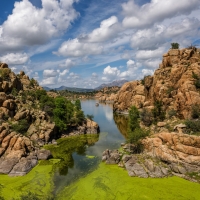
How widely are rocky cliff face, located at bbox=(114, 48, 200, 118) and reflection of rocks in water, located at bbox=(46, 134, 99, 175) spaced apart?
93.9ft

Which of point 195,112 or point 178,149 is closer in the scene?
point 178,149

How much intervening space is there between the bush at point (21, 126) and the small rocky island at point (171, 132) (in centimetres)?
2307

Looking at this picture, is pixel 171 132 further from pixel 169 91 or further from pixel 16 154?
pixel 169 91

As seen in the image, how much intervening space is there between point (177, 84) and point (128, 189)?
166ft

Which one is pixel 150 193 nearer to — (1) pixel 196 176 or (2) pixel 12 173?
(1) pixel 196 176

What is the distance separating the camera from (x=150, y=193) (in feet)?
96.3

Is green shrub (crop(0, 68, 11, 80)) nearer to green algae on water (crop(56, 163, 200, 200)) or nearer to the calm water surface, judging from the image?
the calm water surface

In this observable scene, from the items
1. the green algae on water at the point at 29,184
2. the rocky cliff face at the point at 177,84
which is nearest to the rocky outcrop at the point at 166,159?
the green algae on water at the point at 29,184

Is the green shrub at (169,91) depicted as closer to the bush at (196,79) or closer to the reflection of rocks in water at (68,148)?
the bush at (196,79)

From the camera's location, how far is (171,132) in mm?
40500

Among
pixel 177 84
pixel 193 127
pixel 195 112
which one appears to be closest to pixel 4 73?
pixel 177 84

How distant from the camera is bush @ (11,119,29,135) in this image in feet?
168

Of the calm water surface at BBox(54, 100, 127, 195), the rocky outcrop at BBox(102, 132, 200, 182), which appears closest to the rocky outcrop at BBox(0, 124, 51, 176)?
the calm water surface at BBox(54, 100, 127, 195)

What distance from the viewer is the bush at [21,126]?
51219 millimetres
